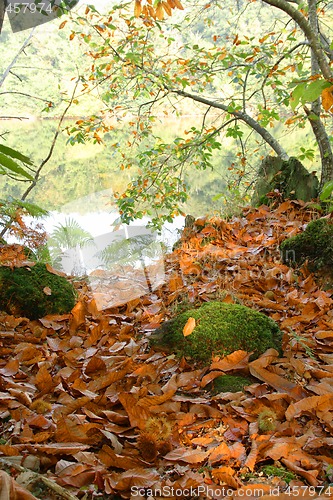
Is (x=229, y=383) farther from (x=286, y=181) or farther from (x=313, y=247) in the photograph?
(x=286, y=181)

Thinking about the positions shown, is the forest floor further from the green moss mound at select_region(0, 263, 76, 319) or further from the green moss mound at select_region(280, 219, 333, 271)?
the green moss mound at select_region(280, 219, 333, 271)

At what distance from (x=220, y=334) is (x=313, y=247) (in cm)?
138

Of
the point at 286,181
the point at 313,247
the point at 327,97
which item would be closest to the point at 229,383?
the point at 327,97

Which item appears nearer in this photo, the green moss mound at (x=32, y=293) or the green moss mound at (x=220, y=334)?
the green moss mound at (x=220, y=334)

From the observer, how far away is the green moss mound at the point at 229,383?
1.86m

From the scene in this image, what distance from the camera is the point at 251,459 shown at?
1.40 metres

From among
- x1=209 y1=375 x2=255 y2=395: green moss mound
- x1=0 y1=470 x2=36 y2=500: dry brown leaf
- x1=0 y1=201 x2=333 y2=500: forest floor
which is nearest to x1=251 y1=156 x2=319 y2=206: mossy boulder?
x1=0 y1=201 x2=333 y2=500: forest floor

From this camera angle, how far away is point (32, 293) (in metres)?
2.82

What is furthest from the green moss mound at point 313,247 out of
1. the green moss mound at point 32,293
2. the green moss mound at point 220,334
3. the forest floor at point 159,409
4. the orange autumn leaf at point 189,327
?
the green moss mound at point 32,293

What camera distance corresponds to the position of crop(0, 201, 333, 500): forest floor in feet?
4.27

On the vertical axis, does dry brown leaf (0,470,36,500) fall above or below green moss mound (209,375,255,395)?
above

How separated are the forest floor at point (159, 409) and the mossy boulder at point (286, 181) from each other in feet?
6.19

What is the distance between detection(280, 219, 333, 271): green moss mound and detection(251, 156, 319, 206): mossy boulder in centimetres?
142

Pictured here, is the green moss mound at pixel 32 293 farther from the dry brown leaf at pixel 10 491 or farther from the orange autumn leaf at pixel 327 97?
the orange autumn leaf at pixel 327 97
